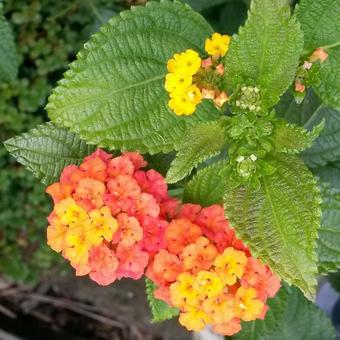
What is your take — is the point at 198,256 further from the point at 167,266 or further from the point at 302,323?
the point at 302,323

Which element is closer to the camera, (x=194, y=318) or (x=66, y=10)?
(x=194, y=318)

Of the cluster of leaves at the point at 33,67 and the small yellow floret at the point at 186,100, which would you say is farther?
the cluster of leaves at the point at 33,67

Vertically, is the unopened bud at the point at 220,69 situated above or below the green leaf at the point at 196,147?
above

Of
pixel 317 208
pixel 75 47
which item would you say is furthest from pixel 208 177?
pixel 75 47

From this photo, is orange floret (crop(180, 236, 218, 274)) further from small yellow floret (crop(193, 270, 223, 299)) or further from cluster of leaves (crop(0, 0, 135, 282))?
cluster of leaves (crop(0, 0, 135, 282))

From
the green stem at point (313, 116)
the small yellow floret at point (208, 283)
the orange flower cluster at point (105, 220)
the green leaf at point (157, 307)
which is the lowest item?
Result: the green leaf at point (157, 307)

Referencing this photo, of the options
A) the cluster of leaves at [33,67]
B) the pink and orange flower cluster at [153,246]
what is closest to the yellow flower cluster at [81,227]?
the pink and orange flower cluster at [153,246]

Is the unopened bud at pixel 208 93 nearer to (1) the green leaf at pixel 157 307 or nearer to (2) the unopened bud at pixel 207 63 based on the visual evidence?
(2) the unopened bud at pixel 207 63

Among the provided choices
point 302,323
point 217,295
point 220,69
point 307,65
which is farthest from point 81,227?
point 302,323
